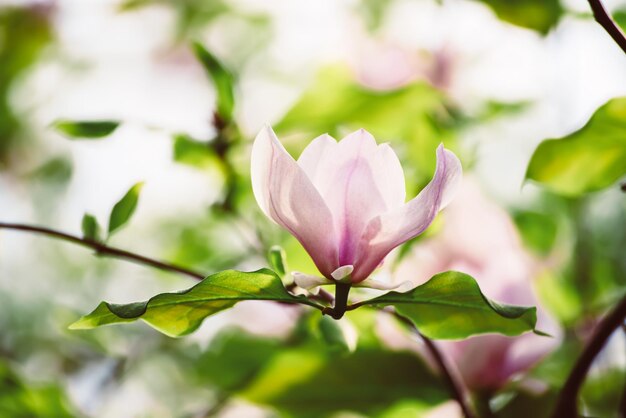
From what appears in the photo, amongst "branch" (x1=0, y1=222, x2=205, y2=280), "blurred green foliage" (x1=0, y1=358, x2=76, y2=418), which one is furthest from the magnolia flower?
"blurred green foliage" (x1=0, y1=358, x2=76, y2=418)

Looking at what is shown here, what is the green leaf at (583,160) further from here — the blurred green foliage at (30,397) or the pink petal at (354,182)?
the blurred green foliage at (30,397)

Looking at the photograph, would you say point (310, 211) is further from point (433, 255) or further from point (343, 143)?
point (433, 255)

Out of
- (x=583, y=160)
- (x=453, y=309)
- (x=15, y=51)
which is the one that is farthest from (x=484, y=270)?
(x=15, y=51)

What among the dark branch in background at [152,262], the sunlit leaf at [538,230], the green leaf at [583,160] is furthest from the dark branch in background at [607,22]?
the sunlit leaf at [538,230]

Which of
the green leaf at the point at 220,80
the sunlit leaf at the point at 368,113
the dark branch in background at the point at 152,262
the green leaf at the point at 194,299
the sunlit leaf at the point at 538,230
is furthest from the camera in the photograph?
the sunlit leaf at the point at 538,230

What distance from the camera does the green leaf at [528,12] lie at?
0.70 m

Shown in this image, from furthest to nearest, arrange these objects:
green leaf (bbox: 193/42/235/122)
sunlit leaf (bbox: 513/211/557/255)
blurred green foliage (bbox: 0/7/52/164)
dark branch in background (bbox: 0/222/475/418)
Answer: blurred green foliage (bbox: 0/7/52/164), sunlit leaf (bbox: 513/211/557/255), green leaf (bbox: 193/42/235/122), dark branch in background (bbox: 0/222/475/418)

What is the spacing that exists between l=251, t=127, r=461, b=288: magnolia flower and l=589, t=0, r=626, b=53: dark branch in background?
12cm

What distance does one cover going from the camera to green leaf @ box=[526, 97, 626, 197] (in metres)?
0.52

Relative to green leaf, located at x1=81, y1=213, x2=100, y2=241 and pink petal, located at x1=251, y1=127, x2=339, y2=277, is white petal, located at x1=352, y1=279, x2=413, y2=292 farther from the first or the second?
green leaf, located at x1=81, y1=213, x2=100, y2=241

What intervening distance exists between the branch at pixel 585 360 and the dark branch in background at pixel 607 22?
0.50 ft

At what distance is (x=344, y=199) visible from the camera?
43 centimetres

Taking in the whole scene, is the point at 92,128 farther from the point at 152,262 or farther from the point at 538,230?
the point at 538,230

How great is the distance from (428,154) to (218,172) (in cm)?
21
